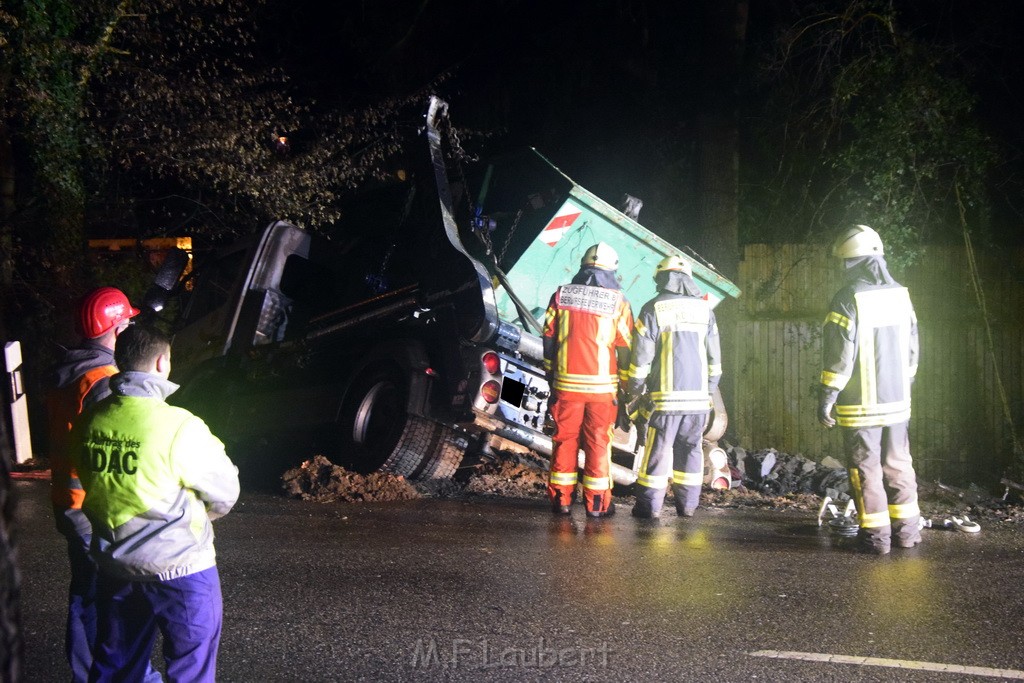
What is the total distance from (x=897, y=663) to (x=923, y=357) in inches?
272

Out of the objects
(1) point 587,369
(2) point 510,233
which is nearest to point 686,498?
(1) point 587,369

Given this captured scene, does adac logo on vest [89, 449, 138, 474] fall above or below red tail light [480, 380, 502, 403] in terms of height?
below

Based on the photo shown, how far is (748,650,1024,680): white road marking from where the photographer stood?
355 centimetres

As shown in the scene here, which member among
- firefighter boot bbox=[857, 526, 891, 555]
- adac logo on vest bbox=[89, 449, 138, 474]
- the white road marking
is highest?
adac logo on vest bbox=[89, 449, 138, 474]

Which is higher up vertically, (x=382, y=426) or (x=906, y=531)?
(x=382, y=426)

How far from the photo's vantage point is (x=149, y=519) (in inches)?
107

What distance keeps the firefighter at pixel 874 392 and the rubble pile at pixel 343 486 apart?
122 inches

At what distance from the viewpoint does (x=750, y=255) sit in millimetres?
10461

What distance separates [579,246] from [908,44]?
501 cm

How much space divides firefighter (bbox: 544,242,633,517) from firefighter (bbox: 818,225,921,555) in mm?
1409

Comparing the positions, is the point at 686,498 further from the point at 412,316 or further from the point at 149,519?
the point at 149,519

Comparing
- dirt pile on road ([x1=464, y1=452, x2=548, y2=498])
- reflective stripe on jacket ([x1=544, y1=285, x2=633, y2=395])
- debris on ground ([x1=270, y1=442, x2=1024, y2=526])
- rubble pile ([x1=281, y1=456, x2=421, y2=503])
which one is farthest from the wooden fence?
rubble pile ([x1=281, y1=456, x2=421, y2=503])

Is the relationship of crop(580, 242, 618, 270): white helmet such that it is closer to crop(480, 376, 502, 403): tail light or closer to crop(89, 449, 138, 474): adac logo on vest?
crop(480, 376, 502, 403): tail light

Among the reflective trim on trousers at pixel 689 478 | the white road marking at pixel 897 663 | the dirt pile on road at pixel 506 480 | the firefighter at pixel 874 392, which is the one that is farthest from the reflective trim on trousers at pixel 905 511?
the dirt pile on road at pixel 506 480
